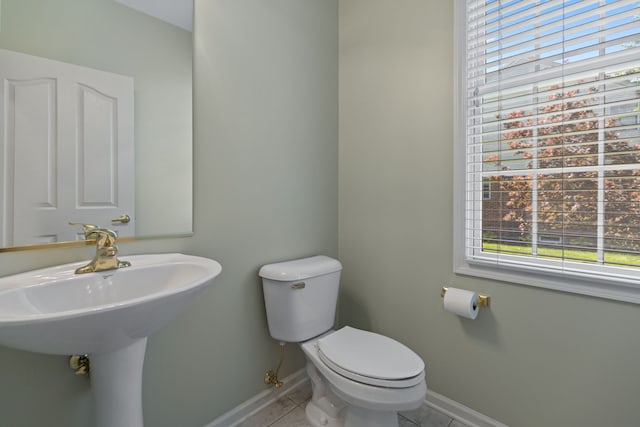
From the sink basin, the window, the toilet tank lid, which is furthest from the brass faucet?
the window

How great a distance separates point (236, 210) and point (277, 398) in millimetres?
1040

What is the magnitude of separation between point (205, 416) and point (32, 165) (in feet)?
3.97

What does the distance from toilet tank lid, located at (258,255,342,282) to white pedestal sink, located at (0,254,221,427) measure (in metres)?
0.40

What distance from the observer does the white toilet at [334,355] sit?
1146 mm

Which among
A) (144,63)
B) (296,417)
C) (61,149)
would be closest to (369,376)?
(296,417)

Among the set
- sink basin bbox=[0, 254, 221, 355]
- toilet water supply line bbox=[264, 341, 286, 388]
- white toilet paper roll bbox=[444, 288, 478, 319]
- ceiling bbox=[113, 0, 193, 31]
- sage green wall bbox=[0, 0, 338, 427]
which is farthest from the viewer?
toilet water supply line bbox=[264, 341, 286, 388]

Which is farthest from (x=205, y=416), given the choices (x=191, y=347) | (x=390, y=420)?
(x=390, y=420)

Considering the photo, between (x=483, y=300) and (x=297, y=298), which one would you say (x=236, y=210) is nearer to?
(x=297, y=298)

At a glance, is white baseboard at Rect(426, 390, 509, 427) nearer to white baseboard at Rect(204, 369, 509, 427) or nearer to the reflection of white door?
white baseboard at Rect(204, 369, 509, 427)

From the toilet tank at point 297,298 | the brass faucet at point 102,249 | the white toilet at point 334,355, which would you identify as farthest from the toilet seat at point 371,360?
the brass faucet at point 102,249

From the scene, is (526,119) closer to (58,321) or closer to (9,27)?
(58,321)

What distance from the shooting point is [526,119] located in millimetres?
1343

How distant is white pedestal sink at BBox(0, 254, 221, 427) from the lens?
67 cm

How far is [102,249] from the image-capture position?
3.29ft
